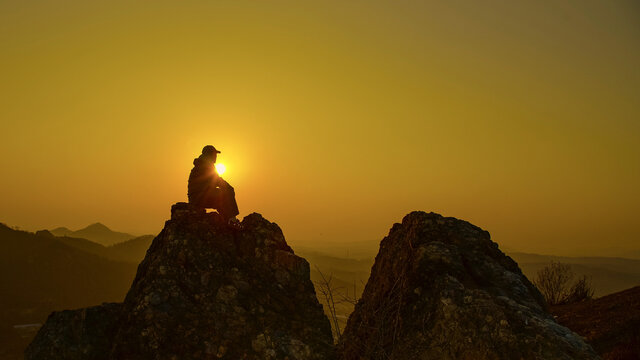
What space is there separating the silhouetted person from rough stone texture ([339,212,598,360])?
15.7 ft

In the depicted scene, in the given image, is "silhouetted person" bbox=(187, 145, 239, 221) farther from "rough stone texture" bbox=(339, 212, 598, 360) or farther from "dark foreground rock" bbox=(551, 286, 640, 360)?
"dark foreground rock" bbox=(551, 286, 640, 360)

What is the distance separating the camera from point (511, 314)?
24.7ft

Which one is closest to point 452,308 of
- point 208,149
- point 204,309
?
point 204,309

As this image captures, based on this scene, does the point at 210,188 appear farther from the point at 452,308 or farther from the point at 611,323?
the point at 611,323

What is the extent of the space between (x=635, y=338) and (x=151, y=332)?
63.2ft

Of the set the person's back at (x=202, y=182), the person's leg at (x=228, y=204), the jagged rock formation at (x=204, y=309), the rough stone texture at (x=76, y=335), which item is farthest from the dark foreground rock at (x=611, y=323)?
the rough stone texture at (x=76, y=335)

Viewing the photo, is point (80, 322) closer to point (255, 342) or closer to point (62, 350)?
point (62, 350)

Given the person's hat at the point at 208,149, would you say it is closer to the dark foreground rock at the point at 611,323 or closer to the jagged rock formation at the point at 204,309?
the jagged rock formation at the point at 204,309

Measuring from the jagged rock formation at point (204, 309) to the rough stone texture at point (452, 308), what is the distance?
1681mm

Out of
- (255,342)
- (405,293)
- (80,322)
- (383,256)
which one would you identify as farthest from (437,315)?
(80,322)

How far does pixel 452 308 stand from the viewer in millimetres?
7723

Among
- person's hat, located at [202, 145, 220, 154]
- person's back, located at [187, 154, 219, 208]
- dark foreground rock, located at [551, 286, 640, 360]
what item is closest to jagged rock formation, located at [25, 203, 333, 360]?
person's back, located at [187, 154, 219, 208]

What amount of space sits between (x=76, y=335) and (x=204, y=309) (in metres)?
2.90

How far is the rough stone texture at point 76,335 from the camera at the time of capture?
9.03m
